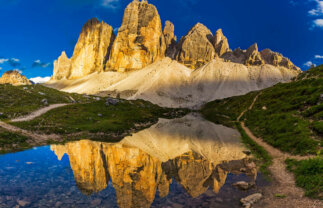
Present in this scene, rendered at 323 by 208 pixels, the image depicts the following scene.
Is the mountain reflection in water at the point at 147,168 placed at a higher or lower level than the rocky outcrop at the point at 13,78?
lower

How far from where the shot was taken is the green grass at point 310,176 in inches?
450

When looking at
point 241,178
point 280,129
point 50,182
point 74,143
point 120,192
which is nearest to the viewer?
point 120,192

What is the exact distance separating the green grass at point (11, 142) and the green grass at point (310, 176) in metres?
27.2

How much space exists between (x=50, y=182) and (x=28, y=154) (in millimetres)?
9231

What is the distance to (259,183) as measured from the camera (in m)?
14.4

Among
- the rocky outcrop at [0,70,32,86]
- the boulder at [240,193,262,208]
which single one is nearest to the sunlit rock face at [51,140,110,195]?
the boulder at [240,193,262,208]

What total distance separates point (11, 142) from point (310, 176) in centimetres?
2990

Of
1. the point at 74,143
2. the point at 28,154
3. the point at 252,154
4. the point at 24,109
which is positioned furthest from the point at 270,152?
the point at 24,109

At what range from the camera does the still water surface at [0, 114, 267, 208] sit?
38.2ft

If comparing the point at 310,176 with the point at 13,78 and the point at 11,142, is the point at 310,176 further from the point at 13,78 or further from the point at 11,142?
the point at 13,78

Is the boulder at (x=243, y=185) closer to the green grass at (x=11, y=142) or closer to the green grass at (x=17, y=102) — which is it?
the green grass at (x=11, y=142)

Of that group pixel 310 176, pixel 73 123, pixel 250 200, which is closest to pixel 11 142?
pixel 73 123

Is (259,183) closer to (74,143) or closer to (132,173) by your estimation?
(132,173)

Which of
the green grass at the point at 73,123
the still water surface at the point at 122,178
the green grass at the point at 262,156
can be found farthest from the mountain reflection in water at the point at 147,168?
the green grass at the point at 73,123
